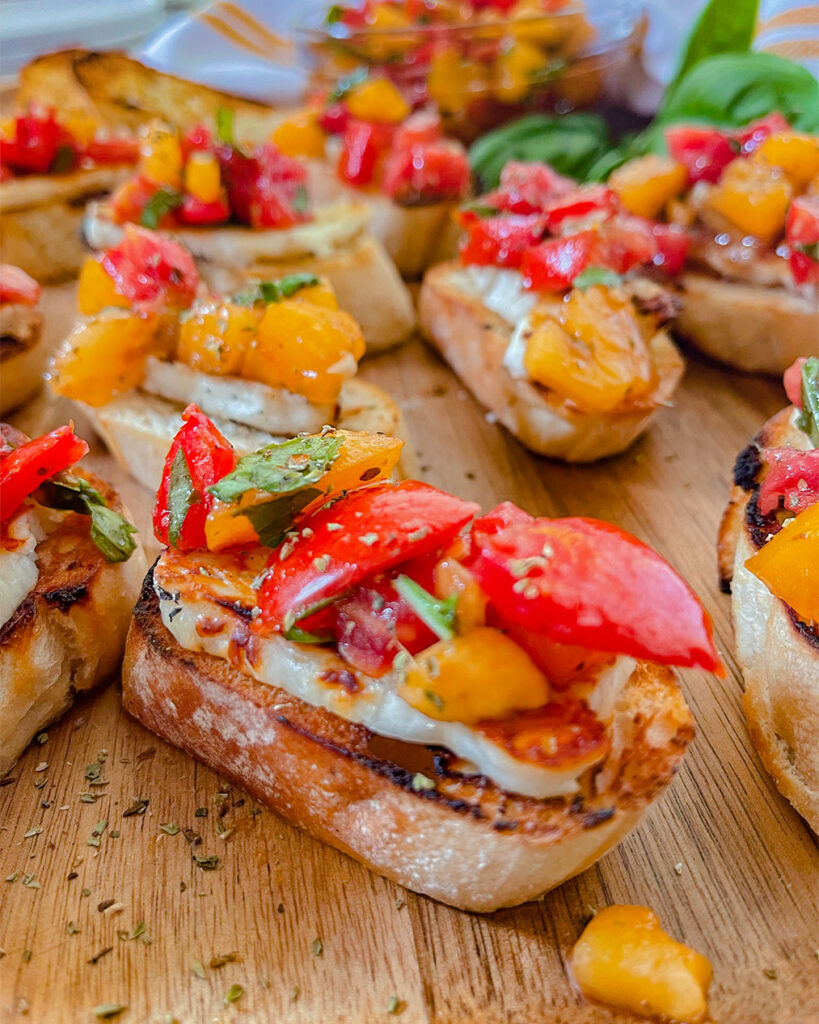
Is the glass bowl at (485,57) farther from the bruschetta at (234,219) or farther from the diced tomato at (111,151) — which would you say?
the bruschetta at (234,219)

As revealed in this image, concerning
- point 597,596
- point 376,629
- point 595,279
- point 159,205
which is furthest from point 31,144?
point 597,596

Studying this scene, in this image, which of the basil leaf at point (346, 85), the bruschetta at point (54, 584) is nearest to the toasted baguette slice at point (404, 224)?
the basil leaf at point (346, 85)

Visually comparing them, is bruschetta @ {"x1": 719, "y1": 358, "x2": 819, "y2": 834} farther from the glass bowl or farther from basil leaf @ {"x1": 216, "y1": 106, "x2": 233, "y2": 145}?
the glass bowl

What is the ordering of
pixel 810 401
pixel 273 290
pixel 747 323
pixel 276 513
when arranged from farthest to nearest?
pixel 747 323 < pixel 273 290 < pixel 810 401 < pixel 276 513

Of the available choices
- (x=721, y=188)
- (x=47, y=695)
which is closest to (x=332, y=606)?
(x=47, y=695)

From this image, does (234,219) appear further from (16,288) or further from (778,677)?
(778,677)

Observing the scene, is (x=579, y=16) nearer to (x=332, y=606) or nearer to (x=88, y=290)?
(x=88, y=290)

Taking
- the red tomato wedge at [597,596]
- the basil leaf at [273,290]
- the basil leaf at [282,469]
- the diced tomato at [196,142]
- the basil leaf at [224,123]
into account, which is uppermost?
the basil leaf at [224,123]
